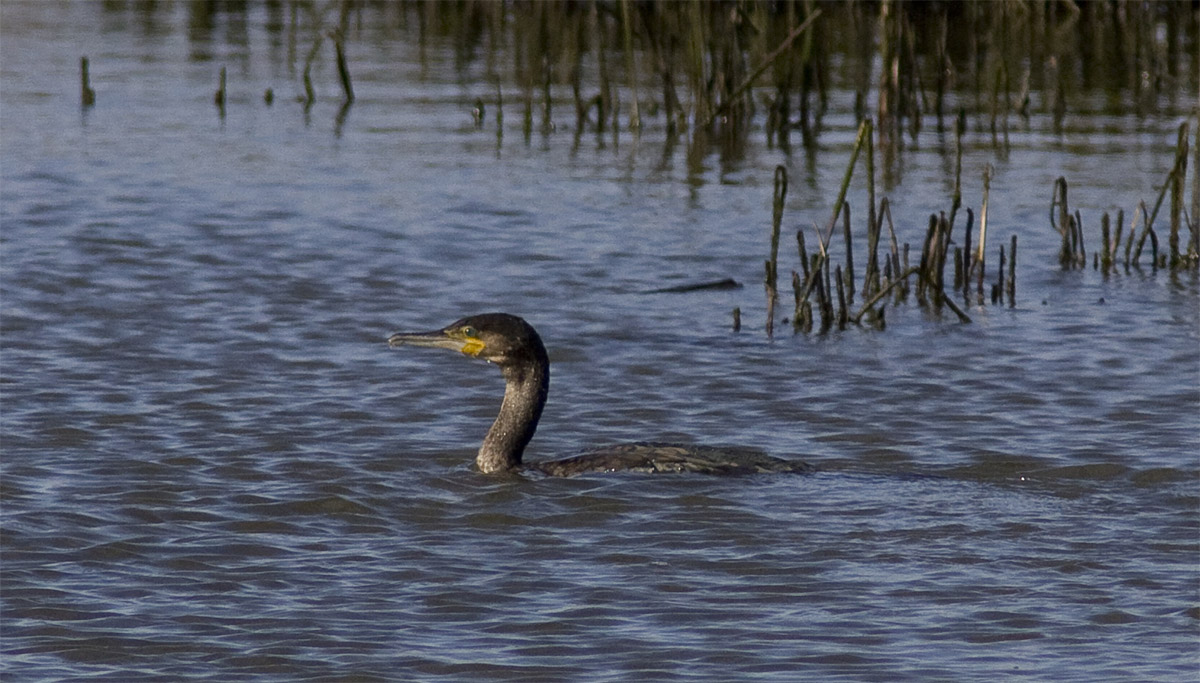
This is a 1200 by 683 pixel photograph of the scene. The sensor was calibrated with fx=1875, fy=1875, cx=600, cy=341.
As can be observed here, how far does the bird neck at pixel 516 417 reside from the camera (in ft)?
28.3

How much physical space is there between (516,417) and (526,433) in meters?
0.09

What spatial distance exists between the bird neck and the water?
0.49ft

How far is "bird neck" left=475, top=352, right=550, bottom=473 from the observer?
863 cm

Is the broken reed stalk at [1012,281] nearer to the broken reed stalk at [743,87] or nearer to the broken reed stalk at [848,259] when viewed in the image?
the broken reed stalk at [848,259]

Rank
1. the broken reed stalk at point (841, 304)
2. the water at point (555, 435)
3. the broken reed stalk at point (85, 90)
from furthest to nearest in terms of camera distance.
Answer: the broken reed stalk at point (85, 90)
the broken reed stalk at point (841, 304)
the water at point (555, 435)

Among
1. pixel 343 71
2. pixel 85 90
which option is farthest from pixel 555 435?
pixel 85 90

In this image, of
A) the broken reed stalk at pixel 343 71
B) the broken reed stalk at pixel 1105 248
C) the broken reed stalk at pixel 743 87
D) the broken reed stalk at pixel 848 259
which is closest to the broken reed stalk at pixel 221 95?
the broken reed stalk at pixel 343 71

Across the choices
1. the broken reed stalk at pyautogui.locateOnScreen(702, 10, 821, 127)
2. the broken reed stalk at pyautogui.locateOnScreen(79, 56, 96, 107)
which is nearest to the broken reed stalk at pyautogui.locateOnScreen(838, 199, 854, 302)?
the broken reed stalk at pyautogui.locateOnScreen(702, 10, 821, 127)

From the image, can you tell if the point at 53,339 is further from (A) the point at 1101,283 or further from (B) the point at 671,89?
(B) the point at 671,89

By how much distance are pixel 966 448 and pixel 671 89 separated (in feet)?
35.9

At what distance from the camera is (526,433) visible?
345 inches

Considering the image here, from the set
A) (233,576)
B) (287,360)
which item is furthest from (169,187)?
(233,576)

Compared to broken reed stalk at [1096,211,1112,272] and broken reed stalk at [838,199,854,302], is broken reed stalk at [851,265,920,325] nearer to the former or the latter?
broken reed stalk at [838,199,854,302]

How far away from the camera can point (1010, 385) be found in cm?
1033
